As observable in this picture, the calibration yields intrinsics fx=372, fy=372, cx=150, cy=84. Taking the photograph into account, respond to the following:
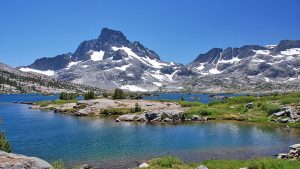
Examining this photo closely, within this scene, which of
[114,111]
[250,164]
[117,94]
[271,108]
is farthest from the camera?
[117,94]

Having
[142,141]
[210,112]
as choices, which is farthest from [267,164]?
[210,112]

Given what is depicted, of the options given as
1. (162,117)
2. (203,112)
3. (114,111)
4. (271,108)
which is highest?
(271,108)

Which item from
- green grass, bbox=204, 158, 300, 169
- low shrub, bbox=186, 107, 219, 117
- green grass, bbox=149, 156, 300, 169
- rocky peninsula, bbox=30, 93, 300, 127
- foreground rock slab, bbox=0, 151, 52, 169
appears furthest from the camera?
low shrub, bbox=186, 107, 219, 117

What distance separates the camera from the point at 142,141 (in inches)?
2813

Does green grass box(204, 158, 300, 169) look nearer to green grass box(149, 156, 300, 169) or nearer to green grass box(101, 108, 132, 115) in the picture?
green grass box(149, 156, 300, 169)

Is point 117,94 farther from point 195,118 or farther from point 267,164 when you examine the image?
point 267,164

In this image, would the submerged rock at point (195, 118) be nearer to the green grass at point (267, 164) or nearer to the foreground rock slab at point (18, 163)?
the green grass at point (267, 164)

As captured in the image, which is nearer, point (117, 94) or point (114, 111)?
point (114, 111)

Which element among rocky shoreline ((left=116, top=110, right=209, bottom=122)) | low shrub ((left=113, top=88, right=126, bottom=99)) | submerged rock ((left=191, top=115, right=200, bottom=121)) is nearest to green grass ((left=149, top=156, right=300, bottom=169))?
rocky shoreline ((left=116, top=110, right=209, bottom=122))

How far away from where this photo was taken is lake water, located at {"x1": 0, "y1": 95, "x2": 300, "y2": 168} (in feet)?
189

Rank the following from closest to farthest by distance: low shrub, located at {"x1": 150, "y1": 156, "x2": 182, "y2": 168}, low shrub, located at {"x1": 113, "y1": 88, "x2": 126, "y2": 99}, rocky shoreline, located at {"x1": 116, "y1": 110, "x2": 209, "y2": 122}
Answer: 1. low shrub, located at {"x1": 150, "y1": 156, "x2": 182, "y2": 168}
2. rocky shoreline, located at {"x1": 116, "y1": 110, "x2": 209, "y2": 122}
3. low shrub, located at {"x1": 113, "y1": 88, "x2": 126, "y2": 99}

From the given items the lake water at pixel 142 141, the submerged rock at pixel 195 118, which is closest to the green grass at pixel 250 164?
the lake water at pixel 142 141

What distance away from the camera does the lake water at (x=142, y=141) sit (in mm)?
57656

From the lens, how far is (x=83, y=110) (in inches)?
5330
